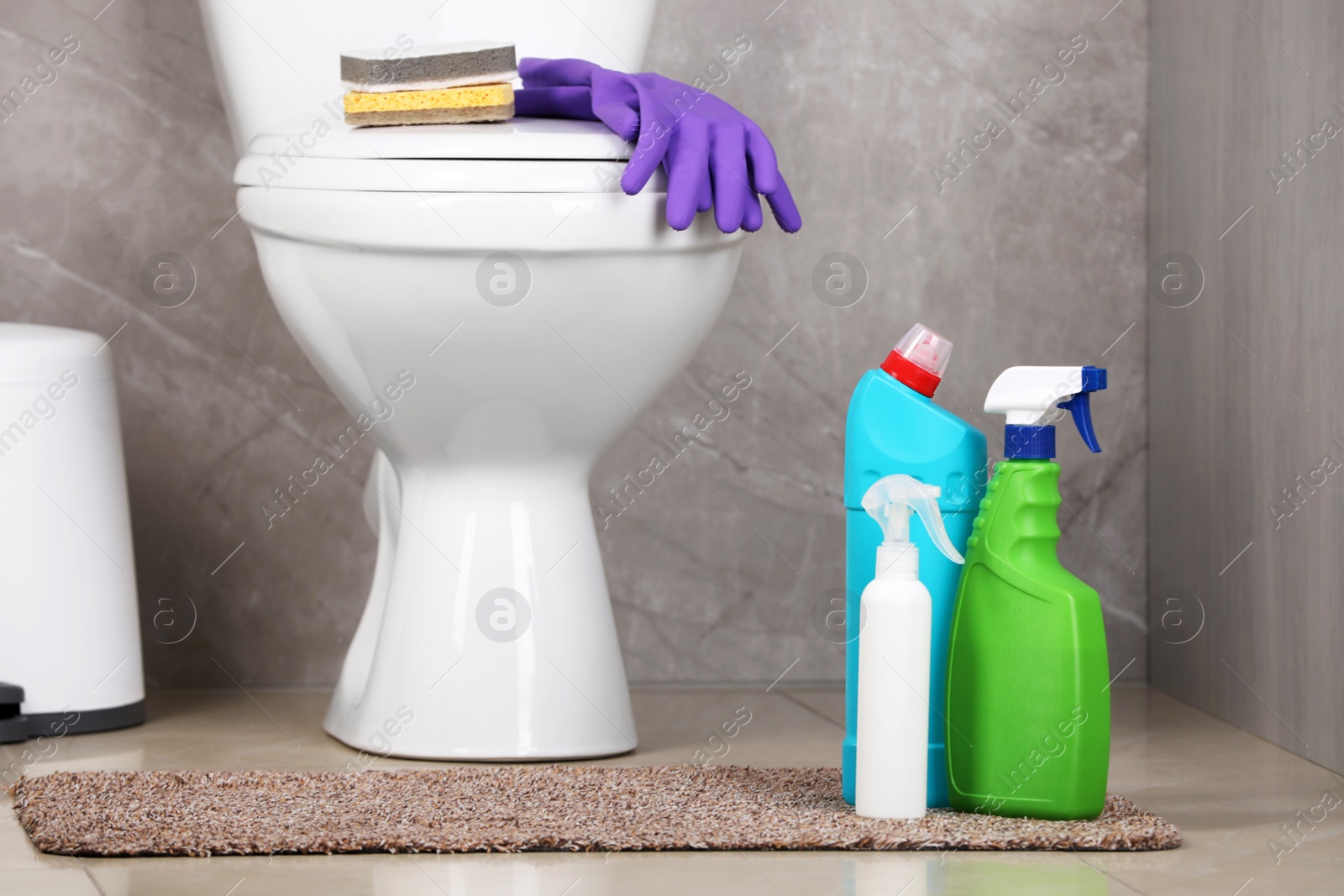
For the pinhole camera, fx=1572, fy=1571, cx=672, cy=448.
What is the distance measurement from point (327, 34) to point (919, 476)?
2.54ft

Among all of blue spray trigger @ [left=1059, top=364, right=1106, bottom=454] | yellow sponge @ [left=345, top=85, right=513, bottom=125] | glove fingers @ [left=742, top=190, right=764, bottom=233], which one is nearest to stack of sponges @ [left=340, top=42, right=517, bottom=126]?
yellow sponge @ [left=345, top=85, right=513, bottom=125]

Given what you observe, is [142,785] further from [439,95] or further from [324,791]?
[439,95]

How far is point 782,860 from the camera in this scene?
1.02m

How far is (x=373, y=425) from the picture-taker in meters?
1.35

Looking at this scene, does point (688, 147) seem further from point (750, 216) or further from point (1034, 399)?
point (1034, 399)

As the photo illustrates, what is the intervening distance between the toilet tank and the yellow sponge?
0.24m

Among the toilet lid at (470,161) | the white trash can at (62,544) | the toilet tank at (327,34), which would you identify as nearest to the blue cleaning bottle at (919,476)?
the toilet lid at (470,161)

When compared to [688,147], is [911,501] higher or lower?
lower

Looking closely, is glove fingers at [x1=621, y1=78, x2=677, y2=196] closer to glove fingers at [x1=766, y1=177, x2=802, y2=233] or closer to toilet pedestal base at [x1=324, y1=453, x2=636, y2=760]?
glove fingers at [x1=766, y1=177, x2=802, y2=233]

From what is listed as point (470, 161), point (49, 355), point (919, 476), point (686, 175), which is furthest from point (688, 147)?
point (49, 355)

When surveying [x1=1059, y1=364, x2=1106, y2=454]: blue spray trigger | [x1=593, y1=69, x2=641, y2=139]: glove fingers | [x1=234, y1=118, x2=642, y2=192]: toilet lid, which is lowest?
[x1=1059, y1=364, x2=1106, y2=454]: blue spray trigger

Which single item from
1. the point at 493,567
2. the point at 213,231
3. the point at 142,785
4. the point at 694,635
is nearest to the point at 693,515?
the point at 694,635

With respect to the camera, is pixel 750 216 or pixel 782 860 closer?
pixel 782 860

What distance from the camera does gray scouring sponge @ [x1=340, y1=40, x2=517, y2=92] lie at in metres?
1.29
